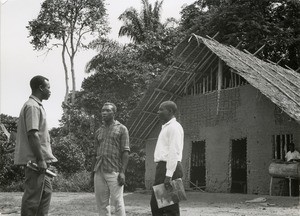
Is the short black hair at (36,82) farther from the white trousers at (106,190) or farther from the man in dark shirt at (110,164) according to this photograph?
the white trousers at (106,190)

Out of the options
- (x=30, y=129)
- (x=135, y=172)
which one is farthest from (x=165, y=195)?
(x=135, y=172)

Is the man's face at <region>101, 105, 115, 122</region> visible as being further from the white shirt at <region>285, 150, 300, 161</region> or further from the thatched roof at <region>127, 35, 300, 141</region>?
the white shirt at <region>285, 150, 300, 161</region>

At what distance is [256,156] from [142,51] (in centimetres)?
1235

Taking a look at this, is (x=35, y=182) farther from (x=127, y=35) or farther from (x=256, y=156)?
(x=127, y=35)

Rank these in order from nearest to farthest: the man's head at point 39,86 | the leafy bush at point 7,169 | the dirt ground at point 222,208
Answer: the man's head at point 39,86 < the dirt ground at point 222,208 < the leafy bush at point 7,169

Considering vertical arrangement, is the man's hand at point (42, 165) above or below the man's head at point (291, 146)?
below

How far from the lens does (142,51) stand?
77.7 ft

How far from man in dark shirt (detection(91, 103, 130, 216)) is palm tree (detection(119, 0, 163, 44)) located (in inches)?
852

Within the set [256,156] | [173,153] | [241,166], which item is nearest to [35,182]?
[173,153]

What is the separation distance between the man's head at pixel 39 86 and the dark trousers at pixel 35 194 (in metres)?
0.75

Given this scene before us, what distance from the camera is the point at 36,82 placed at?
13.9 feet

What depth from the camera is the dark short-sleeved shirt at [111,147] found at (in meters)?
5.46

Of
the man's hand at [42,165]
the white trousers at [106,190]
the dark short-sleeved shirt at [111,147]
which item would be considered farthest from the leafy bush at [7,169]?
the man's hand at [42,165]

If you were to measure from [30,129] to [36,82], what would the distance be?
54 centimetres
